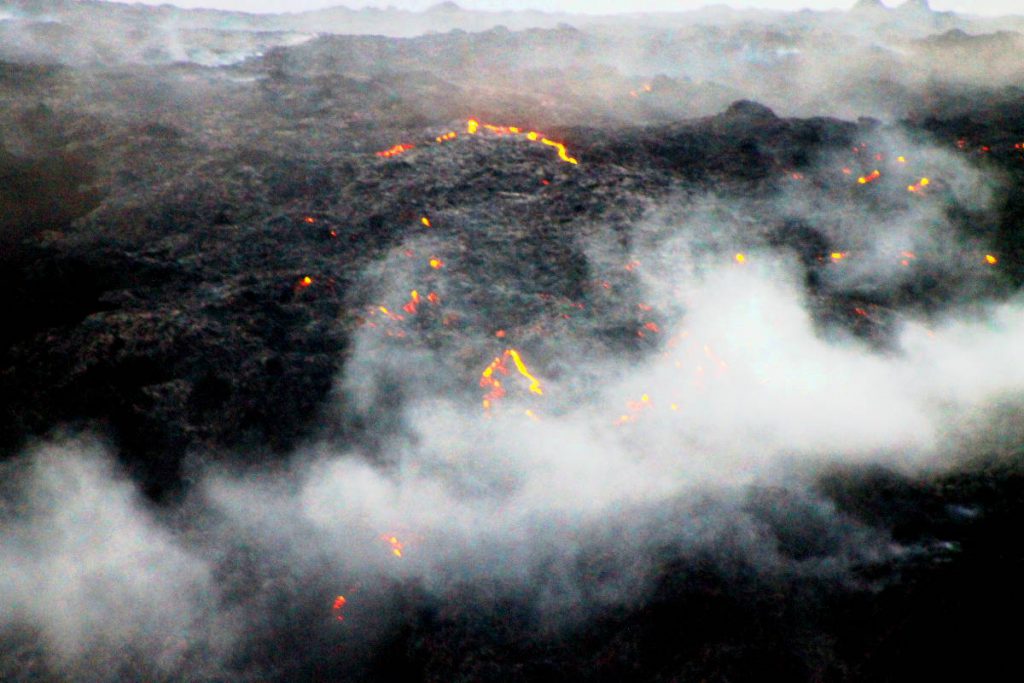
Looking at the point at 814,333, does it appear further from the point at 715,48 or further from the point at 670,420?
the point at 715,48

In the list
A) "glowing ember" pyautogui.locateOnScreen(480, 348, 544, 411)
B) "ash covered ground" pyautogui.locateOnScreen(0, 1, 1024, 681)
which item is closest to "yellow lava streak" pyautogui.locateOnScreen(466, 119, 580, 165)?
"ash covered ground" pyautogui.locateOnScreen(0, 1, 1024, 681)

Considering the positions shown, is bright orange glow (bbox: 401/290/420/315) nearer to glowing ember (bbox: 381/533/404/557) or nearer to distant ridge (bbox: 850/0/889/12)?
glowing ember (bbox: 381/533/404/557)

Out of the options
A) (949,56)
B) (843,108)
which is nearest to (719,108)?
(843,108)

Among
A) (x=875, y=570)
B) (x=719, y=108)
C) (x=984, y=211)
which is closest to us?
(x=875, y=570)

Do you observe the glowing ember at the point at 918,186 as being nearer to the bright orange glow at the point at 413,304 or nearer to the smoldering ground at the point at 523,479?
the smoldering ground at the point at 523,479

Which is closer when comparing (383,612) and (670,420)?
(383,612)

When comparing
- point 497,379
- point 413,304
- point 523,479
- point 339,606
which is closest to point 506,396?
point 497,379
